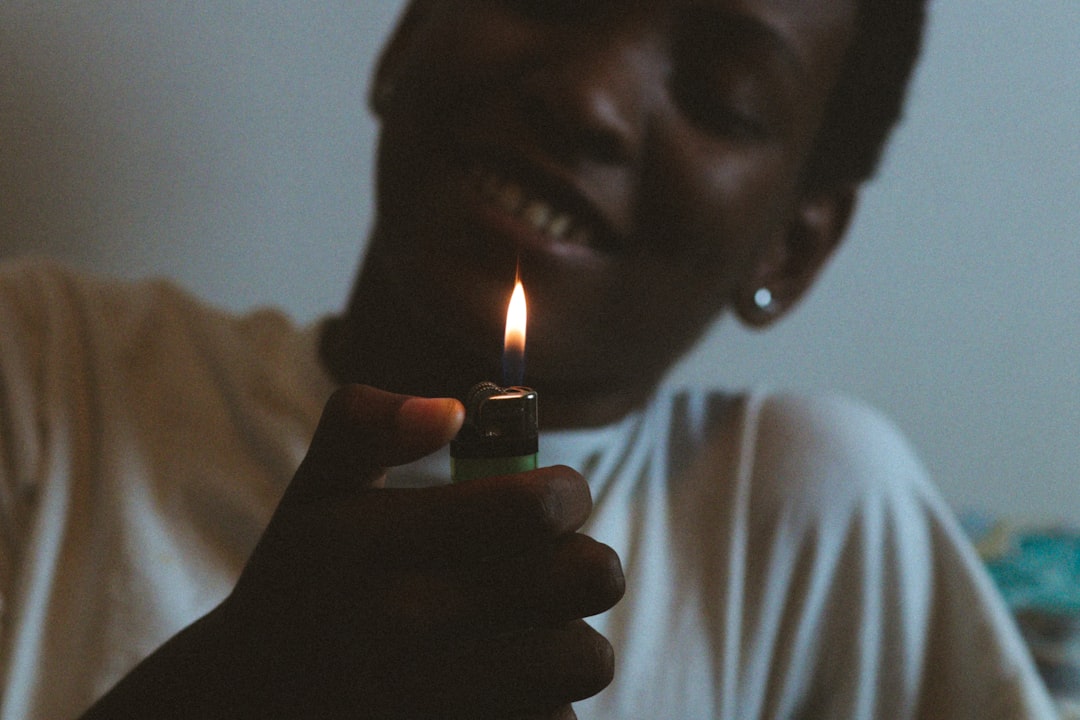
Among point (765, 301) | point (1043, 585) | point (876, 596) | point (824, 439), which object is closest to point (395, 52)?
point (765, 301)

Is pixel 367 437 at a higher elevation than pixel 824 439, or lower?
higher

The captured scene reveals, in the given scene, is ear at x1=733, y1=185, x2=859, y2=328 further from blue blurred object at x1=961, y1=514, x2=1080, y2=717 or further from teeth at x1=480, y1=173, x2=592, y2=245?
blue blurred object at x1=961, y1=514, x2=1080, y2=717

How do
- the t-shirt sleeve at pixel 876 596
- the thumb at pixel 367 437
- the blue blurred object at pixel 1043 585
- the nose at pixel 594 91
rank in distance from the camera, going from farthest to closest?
1. the blue blurred object at pixel 1043 585
2. the t-shirt sleeve at pixel 876 596
3. the nose at pixel 594 91
4. the thumb at pixel 367 437

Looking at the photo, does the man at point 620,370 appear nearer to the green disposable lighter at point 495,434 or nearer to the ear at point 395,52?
the ear at point 395,52

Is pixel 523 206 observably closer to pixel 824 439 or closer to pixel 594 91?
pixel 594 91

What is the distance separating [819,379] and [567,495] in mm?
795

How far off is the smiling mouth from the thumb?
33 centimetres

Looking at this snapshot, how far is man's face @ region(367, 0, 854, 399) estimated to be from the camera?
0.63 meters

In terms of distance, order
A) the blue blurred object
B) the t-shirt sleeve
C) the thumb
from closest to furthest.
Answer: the thumb < the t-shirt sleeve < the blue blurred object

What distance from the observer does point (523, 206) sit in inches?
25.2

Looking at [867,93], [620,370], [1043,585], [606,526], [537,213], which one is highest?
[867,93]

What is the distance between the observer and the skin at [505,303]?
330 millimetres

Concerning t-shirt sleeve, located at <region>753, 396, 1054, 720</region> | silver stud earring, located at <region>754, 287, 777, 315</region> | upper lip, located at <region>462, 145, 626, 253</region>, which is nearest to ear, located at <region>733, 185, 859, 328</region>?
silver stud earring, located at <region>754, 287, 777, 315</region>

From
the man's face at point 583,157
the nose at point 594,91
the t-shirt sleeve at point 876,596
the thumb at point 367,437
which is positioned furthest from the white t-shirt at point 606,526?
the thumb at point 367,437
